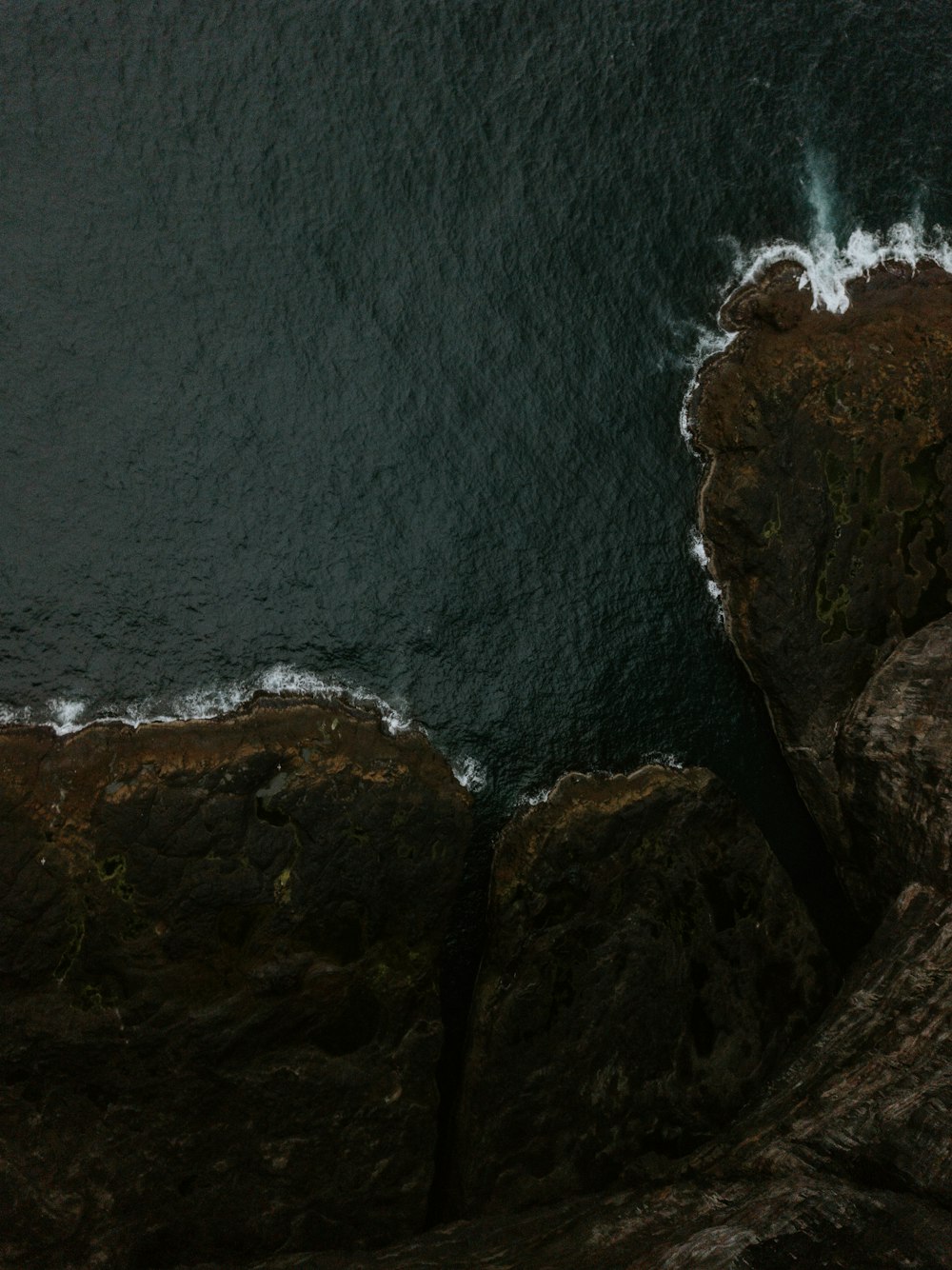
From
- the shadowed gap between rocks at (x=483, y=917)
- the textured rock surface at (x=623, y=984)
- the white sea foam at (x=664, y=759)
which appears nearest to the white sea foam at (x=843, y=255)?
the shadowed gap between rocks at (x=483, y=917)

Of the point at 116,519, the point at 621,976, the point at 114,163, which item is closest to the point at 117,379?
the point at 116,519

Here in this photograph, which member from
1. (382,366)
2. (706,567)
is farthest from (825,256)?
(382,366)

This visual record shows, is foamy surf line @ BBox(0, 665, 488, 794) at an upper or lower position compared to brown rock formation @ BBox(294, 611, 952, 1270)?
upper

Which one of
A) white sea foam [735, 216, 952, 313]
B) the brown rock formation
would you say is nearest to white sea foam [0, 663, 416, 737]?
the brown rock formation

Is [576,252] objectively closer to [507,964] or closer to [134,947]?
[507,964]

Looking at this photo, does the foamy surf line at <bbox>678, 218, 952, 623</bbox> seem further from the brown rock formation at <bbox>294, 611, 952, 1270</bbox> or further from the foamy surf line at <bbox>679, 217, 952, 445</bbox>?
the brown rock formation at <bbox>294, 611, 952, 1270</bbox>

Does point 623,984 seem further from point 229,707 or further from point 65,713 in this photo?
point 65,713

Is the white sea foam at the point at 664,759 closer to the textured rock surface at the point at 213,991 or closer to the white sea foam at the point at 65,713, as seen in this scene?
the textured rock surface at the point at 213,991
